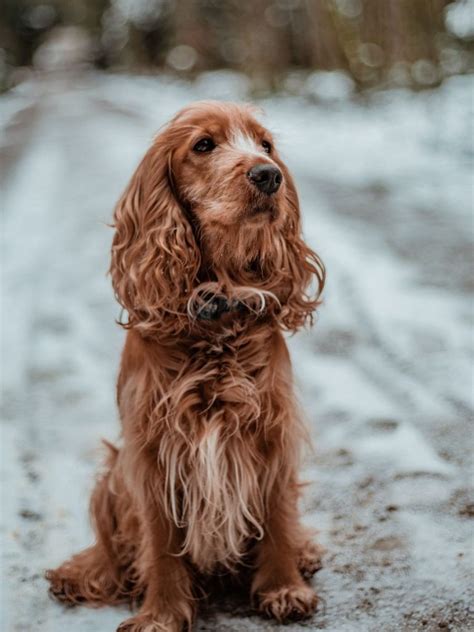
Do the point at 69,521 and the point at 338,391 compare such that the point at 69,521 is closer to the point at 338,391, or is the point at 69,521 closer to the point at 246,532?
the point at 246,532

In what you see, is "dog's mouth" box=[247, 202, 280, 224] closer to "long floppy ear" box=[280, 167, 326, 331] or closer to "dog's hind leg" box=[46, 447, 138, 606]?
"long floppy ear" box=[280, 167, 326, 331]

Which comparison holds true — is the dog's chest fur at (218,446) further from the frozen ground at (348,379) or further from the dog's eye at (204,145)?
the dog's eye at (204,145)

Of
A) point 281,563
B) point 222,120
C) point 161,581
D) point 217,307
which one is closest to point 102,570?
point 161,581

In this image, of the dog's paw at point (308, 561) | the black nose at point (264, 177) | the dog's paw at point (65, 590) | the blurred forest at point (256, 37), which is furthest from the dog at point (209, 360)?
the blurred forest at point (256, 37)

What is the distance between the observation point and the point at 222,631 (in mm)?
2916

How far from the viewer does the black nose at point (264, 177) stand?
271 centimetres

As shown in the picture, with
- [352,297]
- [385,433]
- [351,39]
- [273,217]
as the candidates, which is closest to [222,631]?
[273,217]

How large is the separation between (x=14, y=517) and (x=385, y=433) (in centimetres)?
175

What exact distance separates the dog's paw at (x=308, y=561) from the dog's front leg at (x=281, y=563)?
14cm

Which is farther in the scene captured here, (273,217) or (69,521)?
(69,521)

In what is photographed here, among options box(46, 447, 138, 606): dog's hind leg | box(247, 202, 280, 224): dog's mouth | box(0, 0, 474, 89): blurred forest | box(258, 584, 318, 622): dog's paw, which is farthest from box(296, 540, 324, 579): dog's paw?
box(0, 0, 474, 89): blurred forest

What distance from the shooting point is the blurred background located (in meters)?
3.19

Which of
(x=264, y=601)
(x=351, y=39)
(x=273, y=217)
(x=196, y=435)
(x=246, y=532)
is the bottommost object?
(x=351, y=39)

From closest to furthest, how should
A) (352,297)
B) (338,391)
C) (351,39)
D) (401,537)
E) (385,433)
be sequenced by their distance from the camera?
1. (401,537)
2. (385,433)
3. (338,391)
4. (352,297)
5. (351,39)
